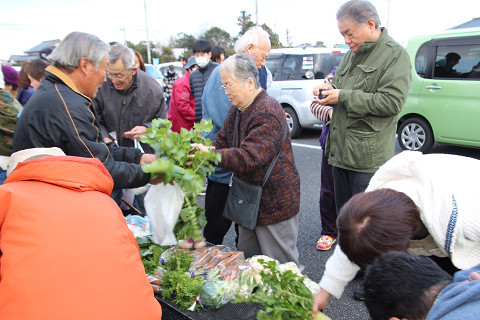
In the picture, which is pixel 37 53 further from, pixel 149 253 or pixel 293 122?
pixel 149 253

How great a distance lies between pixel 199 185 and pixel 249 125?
0.45 metres

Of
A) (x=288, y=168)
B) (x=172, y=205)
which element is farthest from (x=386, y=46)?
(x=172, y=205)

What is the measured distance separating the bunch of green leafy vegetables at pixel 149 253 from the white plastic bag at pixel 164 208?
172 mm

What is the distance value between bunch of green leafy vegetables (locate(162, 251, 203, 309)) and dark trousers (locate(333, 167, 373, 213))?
1.23 m

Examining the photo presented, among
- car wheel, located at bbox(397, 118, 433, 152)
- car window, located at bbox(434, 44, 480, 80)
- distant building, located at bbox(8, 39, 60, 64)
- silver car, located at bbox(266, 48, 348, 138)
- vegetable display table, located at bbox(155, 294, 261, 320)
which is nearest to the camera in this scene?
vegetable display table, located at bbox(155, 294, 261, 320)

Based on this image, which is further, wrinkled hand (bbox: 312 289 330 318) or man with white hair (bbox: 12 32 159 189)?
man with white hair (bbox: 12 32 159 189)

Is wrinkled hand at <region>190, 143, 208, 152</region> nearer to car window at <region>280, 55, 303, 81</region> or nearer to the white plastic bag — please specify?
the white plastic bag

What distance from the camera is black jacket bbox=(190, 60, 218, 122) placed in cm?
407

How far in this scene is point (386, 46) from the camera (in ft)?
7.31

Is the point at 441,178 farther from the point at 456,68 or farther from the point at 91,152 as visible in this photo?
the point at 456,68

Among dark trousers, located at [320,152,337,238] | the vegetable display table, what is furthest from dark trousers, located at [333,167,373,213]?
the vegetable display table

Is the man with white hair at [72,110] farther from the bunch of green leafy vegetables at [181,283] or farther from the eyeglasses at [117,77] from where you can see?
the eyeglasses at [117,77]

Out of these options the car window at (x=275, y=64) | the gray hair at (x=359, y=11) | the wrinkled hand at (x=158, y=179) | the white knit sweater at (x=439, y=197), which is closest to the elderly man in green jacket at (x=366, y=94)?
the gray hair at (x=359, y=11)

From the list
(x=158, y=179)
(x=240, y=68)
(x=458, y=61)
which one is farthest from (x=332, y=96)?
(x=458, y=61)
